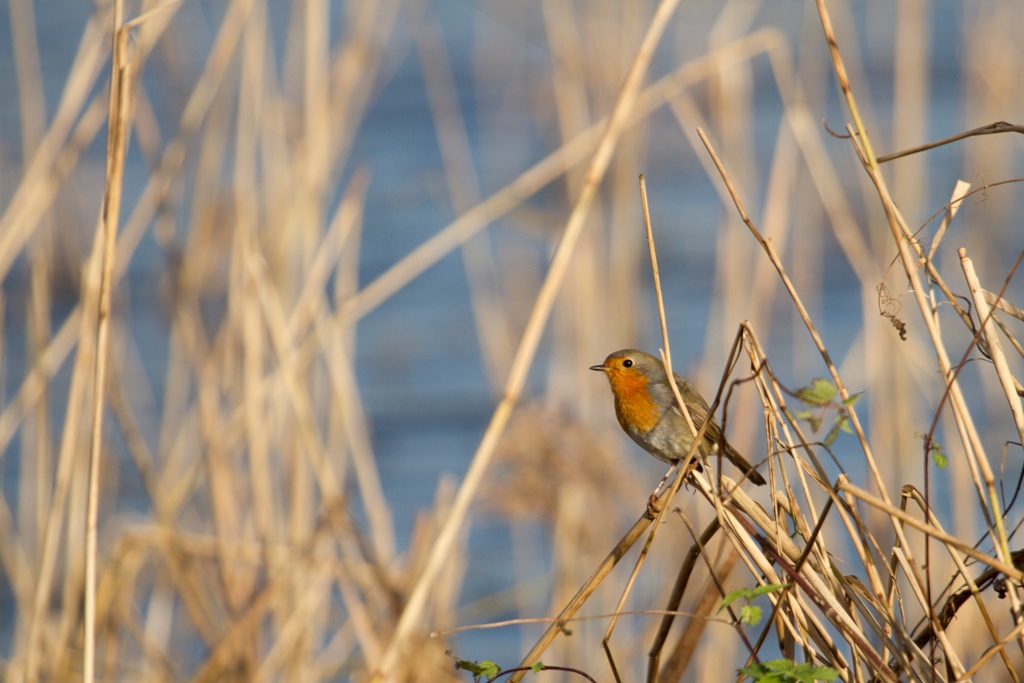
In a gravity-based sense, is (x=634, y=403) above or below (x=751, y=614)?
above

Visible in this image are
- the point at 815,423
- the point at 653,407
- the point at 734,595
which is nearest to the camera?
the point at 734,595

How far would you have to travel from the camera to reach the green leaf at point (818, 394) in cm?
174

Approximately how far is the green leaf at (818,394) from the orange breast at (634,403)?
1.65 m

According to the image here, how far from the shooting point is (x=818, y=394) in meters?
1.76

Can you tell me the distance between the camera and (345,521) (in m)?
3.95

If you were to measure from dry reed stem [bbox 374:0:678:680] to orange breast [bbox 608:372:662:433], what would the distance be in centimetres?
105

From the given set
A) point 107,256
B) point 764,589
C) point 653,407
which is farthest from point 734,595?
point 653,407

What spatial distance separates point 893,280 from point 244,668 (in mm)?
3374

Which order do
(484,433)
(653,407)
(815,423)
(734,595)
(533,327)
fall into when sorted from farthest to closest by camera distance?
(484,433), (653,407), (533,327), (815,423), (734,595)

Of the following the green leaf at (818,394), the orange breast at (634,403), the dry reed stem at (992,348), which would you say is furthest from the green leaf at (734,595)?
the orange breast at (634,403)

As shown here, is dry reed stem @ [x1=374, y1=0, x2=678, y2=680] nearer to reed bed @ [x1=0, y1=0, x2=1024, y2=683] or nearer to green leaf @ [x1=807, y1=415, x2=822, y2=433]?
reed bed @ [x1=0, y1=0, x2=1024, y2=683]

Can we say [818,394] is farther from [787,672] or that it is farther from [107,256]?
[107,256]

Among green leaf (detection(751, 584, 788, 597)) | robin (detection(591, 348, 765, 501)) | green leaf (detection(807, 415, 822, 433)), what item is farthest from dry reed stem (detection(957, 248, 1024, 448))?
robin (detection(591, 348, 765, 501))

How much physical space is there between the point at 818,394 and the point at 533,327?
83 centimetres
